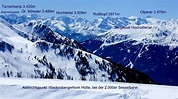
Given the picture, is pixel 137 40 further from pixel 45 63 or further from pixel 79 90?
pixel 79 90

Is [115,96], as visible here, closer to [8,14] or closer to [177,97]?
[177,97]

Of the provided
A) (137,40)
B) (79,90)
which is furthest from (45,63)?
(137,40)

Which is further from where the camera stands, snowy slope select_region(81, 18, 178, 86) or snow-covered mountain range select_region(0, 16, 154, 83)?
snow-covered mountain range select_region(0, 16, 154, 83)

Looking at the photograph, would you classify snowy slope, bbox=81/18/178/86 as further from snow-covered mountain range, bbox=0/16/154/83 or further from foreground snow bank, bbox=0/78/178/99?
foreground snow bank, bbox=0/78/178/99

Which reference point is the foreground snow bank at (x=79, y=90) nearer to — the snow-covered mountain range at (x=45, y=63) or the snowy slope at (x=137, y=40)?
the snowy slope at (x=137, y=40)

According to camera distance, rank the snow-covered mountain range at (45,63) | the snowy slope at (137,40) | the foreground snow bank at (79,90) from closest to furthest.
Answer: the foreground snow bank at (79,90)
the snowy slope at (137,40)
the snow-covered mountain range at (45,63)

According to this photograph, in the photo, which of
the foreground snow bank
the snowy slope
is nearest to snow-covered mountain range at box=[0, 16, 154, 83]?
the snowy slope

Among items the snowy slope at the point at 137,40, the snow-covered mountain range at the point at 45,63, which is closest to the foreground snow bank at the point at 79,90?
the snowy slope at the point at 137,40

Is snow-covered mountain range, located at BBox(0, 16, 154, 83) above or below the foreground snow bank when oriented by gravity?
above
